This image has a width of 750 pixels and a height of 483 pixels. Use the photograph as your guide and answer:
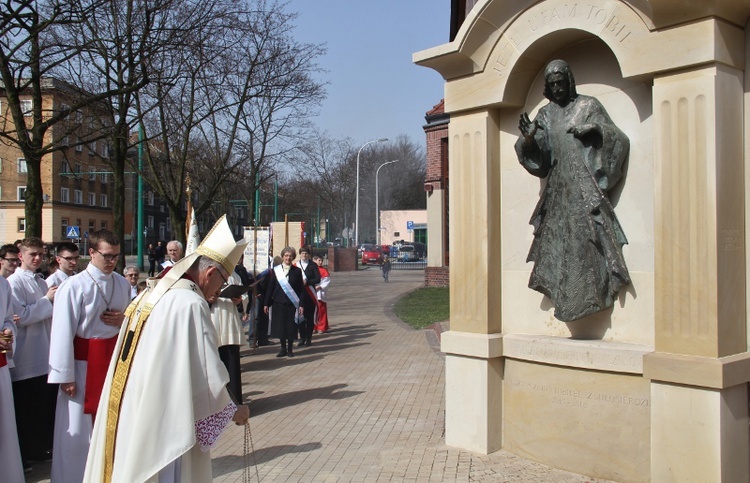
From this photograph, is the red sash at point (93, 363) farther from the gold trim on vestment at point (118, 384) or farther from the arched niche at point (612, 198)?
the arched niche at point (612, 198)

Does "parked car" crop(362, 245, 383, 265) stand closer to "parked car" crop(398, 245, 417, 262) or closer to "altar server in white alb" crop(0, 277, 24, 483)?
"parked car" crop(398, 245, 417, 262)

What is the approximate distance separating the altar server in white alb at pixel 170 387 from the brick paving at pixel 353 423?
3.75 feet

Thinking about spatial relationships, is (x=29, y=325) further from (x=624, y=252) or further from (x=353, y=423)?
Answer: (x=624, y=252)

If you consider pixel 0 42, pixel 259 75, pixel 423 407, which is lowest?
pixel 423 407

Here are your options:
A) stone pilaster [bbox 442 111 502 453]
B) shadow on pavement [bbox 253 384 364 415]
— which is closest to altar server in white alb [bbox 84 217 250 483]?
stone pilaster [bbox 442 111 502 453]

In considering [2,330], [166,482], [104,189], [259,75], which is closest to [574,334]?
[166,482]

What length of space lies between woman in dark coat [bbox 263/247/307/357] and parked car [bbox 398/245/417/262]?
40943 mm

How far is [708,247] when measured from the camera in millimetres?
4848

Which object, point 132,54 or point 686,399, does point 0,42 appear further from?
point 686,399

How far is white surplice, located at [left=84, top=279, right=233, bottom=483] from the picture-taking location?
3.54m

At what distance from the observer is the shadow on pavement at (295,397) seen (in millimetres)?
9087

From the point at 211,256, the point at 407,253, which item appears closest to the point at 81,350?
the point at 211,256

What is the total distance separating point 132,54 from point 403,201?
64.0 metres

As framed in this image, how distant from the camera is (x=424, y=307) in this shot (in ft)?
69.2
